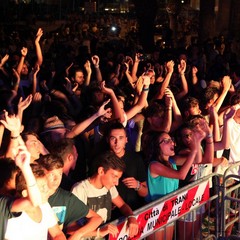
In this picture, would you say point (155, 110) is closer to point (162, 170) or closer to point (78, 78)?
point (162, 170)

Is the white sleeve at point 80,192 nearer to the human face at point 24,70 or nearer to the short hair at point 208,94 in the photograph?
the short hair at point 208,94

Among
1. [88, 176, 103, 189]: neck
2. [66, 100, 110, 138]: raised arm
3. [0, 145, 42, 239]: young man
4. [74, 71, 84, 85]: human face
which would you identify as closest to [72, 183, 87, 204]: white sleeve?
[88, 176, 103, 189]: neck

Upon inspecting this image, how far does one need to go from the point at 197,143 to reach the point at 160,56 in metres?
7.79

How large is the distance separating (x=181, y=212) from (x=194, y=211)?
0.35 meters

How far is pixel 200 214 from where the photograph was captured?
238 inches

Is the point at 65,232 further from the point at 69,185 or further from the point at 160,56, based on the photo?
the point at 160,56

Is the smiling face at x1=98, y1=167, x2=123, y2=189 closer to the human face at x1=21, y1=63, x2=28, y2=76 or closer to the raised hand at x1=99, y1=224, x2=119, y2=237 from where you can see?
the raised hand at x1=99, y1=224, x2=119, y2=237

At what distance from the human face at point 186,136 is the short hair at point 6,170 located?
2.09m

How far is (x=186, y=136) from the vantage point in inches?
239

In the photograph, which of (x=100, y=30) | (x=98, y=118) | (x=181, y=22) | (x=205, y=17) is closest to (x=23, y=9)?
(x=100, y=30)

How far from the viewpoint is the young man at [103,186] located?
4.77 meters

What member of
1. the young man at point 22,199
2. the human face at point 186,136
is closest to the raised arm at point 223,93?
the human face at point 186,136

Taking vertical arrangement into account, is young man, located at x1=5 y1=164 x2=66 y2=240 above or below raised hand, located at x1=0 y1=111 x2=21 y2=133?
below

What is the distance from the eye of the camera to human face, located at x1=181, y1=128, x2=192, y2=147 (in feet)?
19.9
